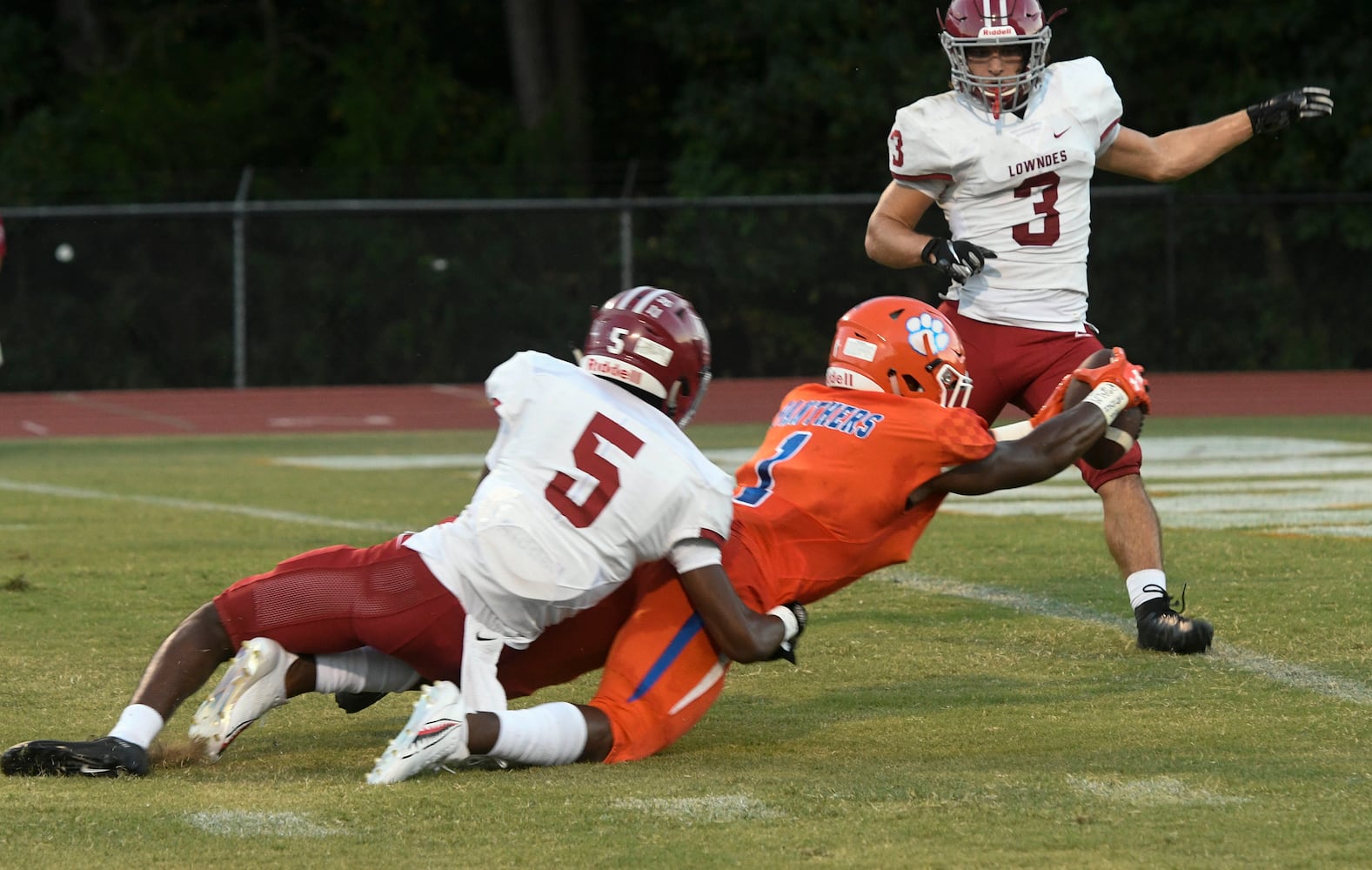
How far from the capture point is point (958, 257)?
5637 mm

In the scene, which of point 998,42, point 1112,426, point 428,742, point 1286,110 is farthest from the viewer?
point 1286,110

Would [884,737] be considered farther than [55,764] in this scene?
Yes

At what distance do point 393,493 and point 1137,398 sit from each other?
18.5ft

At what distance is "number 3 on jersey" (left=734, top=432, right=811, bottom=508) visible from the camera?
4391 mm

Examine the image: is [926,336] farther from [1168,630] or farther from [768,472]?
[1168,630]

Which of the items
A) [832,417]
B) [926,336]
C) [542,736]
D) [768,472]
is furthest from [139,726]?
[926,336]

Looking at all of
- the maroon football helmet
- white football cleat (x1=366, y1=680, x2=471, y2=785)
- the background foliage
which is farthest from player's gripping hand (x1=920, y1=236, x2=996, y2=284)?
the background foliage

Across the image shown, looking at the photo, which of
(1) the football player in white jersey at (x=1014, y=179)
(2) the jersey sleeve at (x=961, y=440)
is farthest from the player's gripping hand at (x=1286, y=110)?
(2) the jersey sleeve at (x=961, y=440)

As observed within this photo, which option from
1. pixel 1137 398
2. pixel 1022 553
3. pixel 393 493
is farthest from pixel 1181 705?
pixel 393 493

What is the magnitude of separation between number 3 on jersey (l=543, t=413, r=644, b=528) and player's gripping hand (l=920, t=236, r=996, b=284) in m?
1.90

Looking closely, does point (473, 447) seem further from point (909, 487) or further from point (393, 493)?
point (909, 487)

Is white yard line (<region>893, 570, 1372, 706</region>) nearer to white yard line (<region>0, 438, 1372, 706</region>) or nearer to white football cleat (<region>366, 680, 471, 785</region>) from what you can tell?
white yard line (<region>0, 438, 1372, 706</region>)

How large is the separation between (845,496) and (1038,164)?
1.94 metres

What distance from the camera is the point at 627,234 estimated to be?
1939cm
